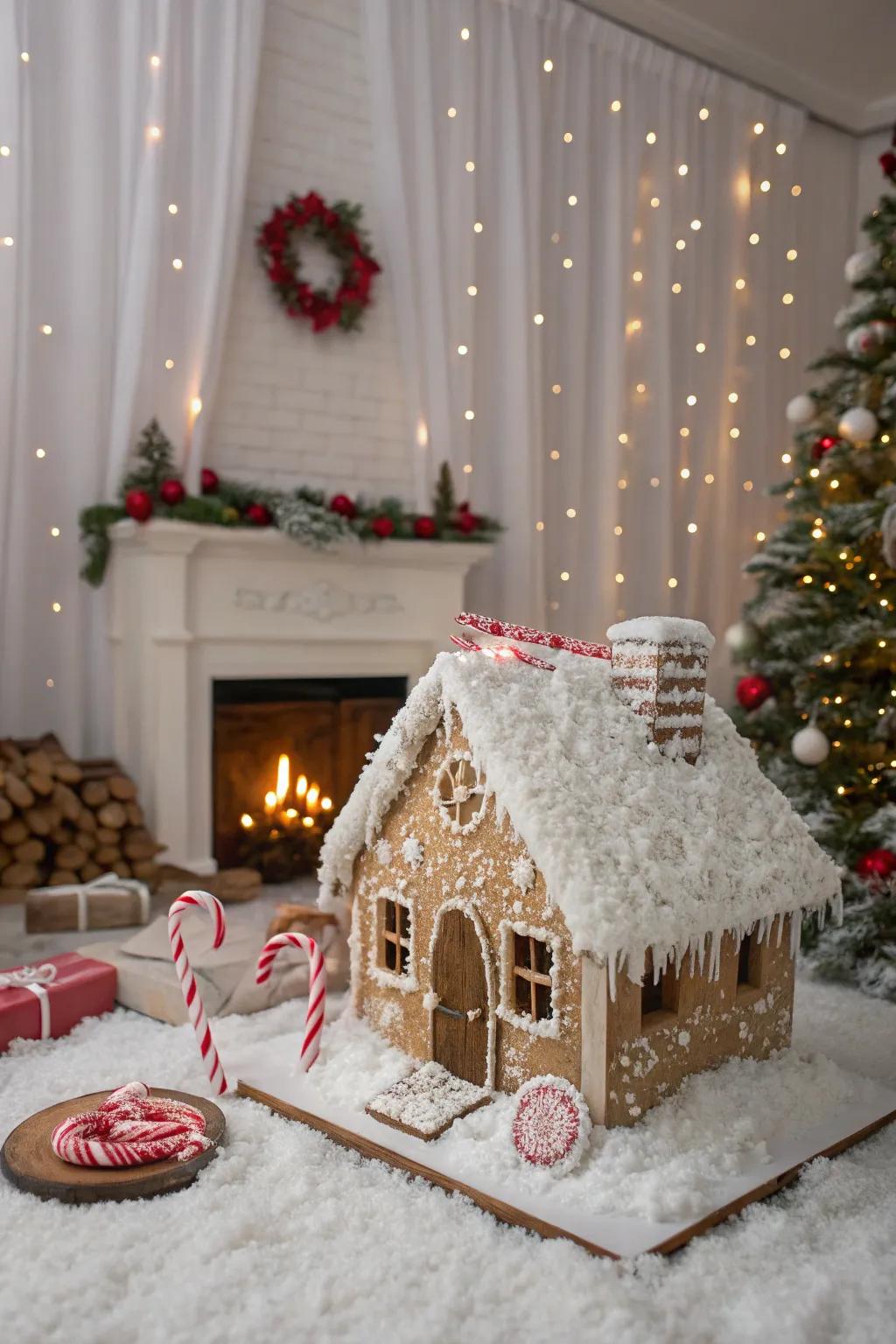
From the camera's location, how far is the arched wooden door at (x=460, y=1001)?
2475 mm

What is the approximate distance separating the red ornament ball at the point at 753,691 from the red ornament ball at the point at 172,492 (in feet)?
7.45

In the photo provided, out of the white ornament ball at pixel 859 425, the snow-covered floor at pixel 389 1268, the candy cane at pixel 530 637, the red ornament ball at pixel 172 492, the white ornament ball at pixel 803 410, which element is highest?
the white ornament ball at pixel 803 410

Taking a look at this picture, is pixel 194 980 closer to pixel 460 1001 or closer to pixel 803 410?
pixel 460 1001

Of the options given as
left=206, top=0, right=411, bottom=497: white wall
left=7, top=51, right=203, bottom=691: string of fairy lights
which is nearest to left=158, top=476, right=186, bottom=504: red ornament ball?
left=7, top=51, right=203, bottom=691: string of fairy lights

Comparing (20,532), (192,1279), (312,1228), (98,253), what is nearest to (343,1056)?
(312,1228)

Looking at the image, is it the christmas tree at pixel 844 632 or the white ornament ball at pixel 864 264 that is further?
the white ornament ball at pixel 864 264

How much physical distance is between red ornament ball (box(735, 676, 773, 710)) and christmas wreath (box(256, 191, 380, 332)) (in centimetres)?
241

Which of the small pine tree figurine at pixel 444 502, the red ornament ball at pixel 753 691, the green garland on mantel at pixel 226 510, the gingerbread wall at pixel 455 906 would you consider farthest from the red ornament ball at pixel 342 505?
the gingerbread wall at pixel 455 906

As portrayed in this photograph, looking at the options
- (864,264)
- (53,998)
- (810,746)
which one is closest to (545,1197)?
(53,998)

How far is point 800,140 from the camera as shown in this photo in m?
6.92

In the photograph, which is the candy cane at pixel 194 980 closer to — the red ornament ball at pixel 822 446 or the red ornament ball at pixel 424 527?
the red ornament ball at pixel 424 527

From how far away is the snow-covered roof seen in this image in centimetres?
220

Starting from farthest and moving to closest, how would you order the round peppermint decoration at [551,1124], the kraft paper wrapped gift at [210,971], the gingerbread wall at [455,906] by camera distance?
the kraft paper wrapped gift at [210,971] < the gingerbread wall at [455,906] < the round peppermint decoration at [551,1124]

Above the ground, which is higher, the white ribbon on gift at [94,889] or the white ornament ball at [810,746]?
the white ornament ball at [810,746]
